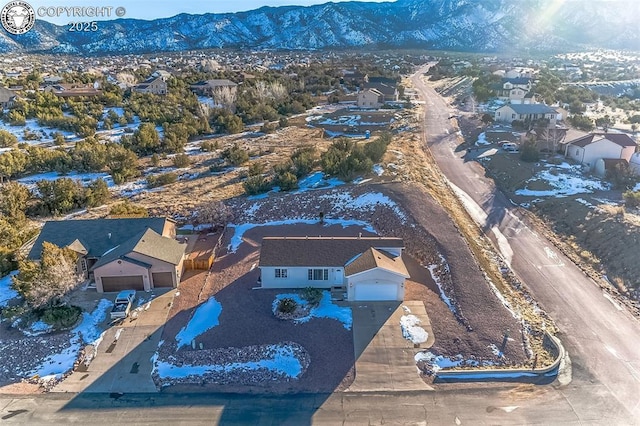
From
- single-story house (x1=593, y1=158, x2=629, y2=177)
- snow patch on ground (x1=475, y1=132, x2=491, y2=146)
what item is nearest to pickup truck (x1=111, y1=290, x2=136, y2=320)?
single-story house (x1=593, y1=158, x2=629, y2=177)

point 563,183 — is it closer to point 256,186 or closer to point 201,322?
point 256,186

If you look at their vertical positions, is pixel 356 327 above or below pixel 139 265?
below

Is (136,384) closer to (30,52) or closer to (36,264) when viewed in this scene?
(36,264)

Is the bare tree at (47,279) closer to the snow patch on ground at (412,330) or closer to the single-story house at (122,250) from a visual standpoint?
the single-story house at (122,250)

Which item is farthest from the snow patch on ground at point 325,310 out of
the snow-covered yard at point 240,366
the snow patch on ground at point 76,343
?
the snow patch on ground at point 76,343

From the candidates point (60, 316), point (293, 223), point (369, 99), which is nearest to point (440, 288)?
point (293, 223)

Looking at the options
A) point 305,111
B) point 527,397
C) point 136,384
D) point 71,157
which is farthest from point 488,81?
point 136,384

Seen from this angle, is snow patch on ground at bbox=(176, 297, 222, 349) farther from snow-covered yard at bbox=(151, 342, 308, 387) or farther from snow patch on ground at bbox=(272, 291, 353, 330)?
snow patch on ground at bbox=(272, 291, 353, 330)
